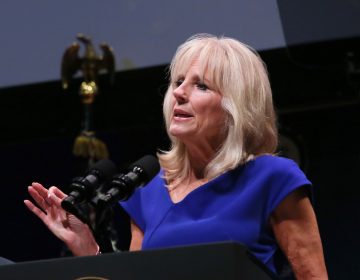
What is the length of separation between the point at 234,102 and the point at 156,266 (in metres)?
0.61

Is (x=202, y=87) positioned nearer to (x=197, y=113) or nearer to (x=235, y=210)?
(x=197, y=113)

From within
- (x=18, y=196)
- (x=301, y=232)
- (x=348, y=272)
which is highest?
(x=301, y=232)

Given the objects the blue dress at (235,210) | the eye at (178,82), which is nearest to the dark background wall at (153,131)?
the eye at (178,82)

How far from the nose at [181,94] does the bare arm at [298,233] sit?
0.31 meters

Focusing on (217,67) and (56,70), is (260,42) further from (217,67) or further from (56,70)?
(217,67)

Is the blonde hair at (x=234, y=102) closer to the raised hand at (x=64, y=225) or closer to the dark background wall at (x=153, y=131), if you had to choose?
the raised hand at (x=64, y=225)

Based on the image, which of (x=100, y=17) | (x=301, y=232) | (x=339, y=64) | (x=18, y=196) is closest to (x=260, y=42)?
(x=339, y=64)

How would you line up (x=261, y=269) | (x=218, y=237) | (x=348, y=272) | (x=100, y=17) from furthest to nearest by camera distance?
(x=100, y=17) → (x=348, y=272) → (x=218, y=237) → (x=261, y=269)

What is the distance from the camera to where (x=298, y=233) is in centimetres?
188

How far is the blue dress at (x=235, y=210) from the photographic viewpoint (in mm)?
1851

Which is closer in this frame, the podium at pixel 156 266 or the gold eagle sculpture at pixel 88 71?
the podium at pixel 156 266

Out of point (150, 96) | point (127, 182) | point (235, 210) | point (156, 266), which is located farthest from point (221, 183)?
point (150, 96)

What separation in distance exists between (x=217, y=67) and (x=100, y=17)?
53.1 inches

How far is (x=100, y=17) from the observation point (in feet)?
10.9
